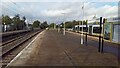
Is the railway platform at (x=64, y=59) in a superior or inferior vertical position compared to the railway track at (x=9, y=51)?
superior

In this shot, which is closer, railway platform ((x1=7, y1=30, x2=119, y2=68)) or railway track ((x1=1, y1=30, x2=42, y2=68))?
railway platform ((x1=7, y1=30, x2=119, y2=68))

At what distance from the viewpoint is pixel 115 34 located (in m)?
31.4

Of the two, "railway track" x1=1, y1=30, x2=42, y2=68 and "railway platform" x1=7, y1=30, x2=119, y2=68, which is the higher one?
"railway platform" x1=7, y1=30, x2=119, y2=68

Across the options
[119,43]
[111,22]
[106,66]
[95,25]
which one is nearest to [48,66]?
[106,66]

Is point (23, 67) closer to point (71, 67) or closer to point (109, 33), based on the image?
point (71, 67)

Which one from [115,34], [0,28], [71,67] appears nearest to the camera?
[71,67]

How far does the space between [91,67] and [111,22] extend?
2261 cm

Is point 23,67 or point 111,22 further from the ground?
point 111,22

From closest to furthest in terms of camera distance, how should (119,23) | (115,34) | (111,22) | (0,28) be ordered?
(119,23), (115,34), (111,22), (0,28)

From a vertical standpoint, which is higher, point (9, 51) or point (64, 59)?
point (64, 59)

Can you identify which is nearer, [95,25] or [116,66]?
[116,66]

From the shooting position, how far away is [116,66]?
12250mm

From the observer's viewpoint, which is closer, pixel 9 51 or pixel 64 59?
pixel 64 59

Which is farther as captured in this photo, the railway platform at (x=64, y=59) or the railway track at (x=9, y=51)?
the railway track at (x=9, y=51)
